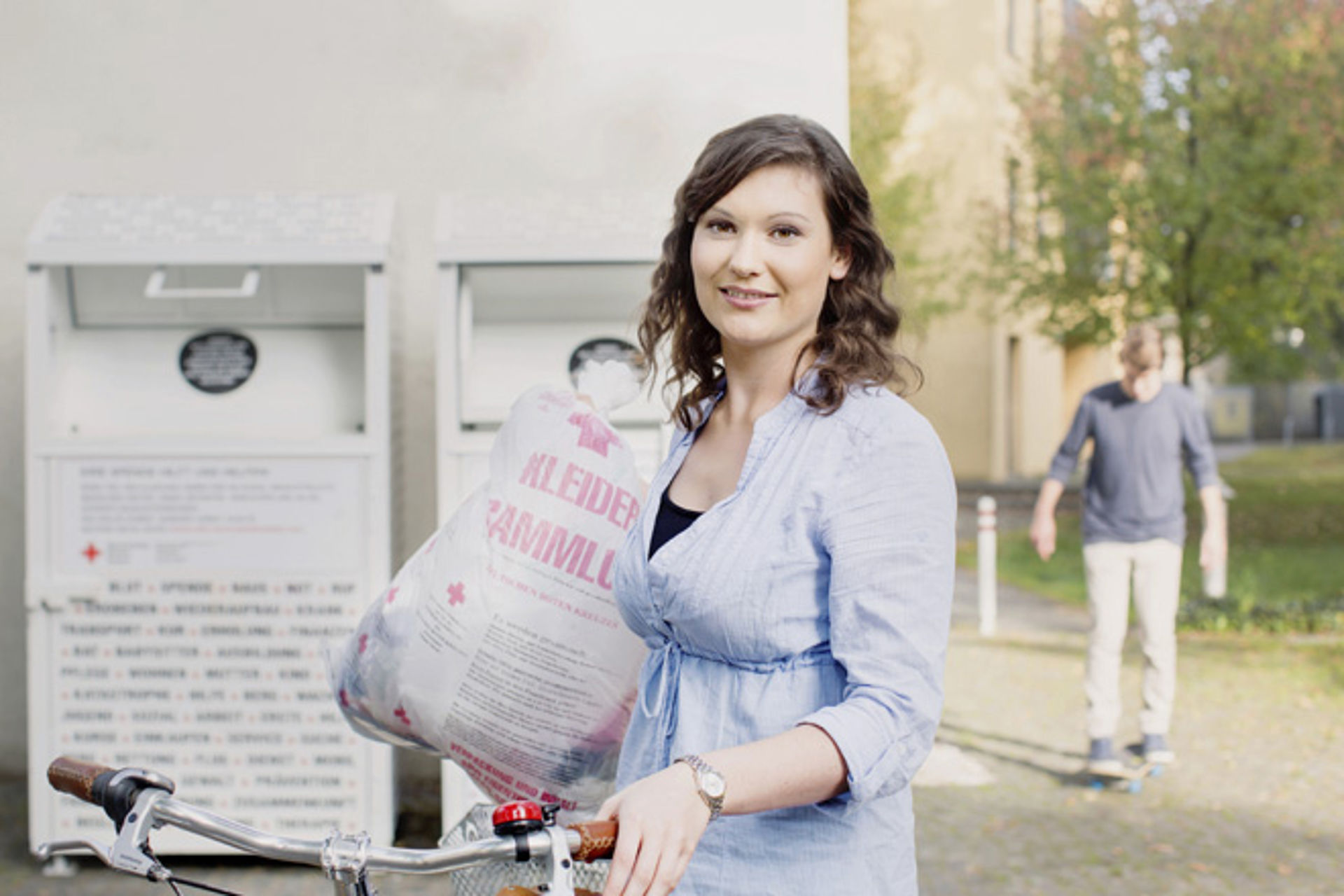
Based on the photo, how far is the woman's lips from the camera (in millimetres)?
1594

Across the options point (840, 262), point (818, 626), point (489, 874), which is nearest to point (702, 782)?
point (818, 626)

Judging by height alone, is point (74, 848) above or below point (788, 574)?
below

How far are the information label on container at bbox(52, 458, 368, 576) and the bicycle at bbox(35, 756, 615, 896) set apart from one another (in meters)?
3.03

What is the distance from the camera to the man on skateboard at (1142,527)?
229 inches

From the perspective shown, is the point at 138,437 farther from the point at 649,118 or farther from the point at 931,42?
the point at 931,42

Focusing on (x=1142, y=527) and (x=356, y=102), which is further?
(x=1142, y=527)

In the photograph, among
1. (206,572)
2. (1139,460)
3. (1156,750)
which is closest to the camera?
(206,572)

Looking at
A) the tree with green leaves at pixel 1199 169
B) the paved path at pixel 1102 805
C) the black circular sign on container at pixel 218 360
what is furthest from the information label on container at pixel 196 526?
the tree with green leaves at pixel 1199 169

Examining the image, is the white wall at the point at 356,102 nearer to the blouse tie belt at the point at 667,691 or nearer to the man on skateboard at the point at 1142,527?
the man on skateboard at the point at 1142,527

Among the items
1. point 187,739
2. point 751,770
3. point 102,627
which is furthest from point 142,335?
point 751,770

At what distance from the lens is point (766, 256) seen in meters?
1.58

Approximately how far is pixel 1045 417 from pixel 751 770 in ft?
84.4

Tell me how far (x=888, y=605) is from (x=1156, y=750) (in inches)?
200

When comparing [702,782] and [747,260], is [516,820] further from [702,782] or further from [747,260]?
[747,260]
